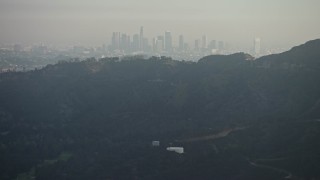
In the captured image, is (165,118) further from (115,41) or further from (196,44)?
(115,41)

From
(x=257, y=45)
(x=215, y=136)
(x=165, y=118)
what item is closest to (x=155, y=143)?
(x=215, y=136)

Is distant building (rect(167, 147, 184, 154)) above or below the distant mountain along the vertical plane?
below

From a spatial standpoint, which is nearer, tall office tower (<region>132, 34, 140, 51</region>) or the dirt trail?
the dirt trail

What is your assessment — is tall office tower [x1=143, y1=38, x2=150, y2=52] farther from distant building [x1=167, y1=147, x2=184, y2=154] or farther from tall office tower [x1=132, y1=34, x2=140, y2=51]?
distant building [x1=167, y1=147, x2=184, y2=154]

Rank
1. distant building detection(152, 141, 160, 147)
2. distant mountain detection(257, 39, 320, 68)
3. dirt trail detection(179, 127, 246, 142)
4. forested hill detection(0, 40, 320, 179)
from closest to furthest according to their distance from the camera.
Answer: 1. forested hill detection(0, 40, 320, 179)
2. distant building detection(152, 141, 160, 147)
3. dirt trail detection(179, 127, 246, 142)
4. distant mountain detection(257, 39, 320, 68)

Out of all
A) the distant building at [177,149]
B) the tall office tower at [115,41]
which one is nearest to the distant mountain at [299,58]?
the distant building at [177,149]

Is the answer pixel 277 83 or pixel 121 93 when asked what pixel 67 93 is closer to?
pixel 121 93

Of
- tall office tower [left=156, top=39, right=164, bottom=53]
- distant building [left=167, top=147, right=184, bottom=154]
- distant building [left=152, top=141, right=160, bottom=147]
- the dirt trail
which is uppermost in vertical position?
tall office tower [left=156, top=39, right=164, bottom=53]

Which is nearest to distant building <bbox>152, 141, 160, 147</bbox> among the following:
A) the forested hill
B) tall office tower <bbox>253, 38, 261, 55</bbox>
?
the forested hill

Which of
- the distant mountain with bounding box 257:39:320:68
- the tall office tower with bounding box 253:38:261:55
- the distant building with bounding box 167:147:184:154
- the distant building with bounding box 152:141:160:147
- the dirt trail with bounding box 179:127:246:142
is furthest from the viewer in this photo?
the tall office tower with bounding box 253:38:261:55
